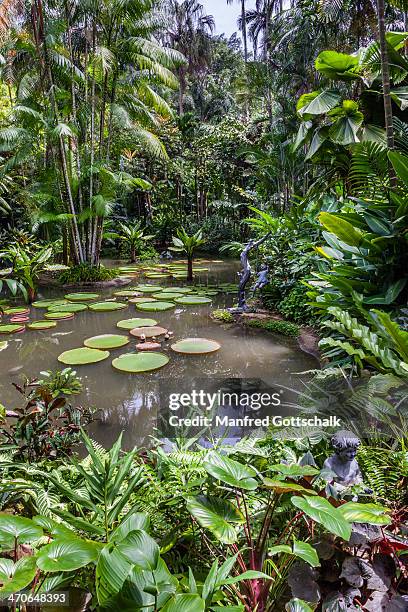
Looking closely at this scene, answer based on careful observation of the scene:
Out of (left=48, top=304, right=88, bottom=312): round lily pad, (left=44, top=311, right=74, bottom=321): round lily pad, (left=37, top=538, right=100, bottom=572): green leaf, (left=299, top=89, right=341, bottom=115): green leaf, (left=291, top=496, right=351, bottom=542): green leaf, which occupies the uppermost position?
(left=299, top=89, right=341, bottom=115): green leaf

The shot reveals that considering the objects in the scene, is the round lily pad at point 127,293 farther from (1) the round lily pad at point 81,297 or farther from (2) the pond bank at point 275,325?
(2) the pond bank at point 275,325

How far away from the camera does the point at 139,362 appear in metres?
4.01

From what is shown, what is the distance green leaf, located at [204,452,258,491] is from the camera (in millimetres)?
1003

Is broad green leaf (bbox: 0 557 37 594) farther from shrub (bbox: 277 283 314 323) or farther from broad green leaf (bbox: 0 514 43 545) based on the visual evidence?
shrub (bbox: 277 283 314 323)

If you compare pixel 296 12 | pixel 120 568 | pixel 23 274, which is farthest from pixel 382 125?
pixel 296 12

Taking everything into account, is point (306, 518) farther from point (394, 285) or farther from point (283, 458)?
point (394, 285)

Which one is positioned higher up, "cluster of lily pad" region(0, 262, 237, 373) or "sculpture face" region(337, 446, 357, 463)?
"sculpture face" region(337, 446, 357, 463)

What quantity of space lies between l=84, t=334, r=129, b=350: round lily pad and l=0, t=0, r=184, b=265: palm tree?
388 cm

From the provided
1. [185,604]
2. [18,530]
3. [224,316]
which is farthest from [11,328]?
[185,604]

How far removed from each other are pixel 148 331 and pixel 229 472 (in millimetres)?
4016

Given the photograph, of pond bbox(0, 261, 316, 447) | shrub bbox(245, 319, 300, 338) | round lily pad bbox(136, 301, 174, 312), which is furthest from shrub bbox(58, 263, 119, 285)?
shrub bbox(245, 319, 300, 338)

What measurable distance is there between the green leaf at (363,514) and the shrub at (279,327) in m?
3.90

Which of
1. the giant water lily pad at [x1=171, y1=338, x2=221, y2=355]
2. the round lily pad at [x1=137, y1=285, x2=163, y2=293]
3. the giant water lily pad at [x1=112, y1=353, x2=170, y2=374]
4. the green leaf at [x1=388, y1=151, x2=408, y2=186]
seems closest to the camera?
the green leaf at [x1=388, y1=151, x2=408, y2=186]

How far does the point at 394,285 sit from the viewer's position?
2451 millimetres
